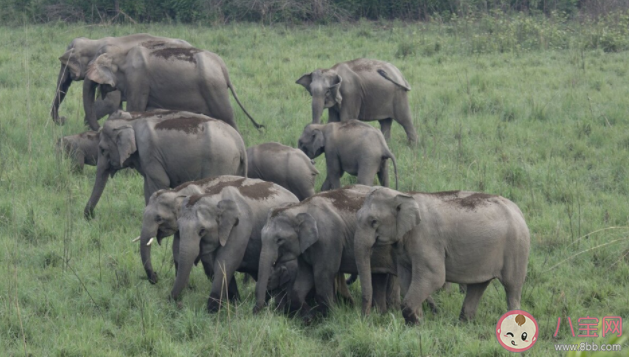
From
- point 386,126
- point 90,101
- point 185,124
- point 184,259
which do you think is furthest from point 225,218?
point 386,126

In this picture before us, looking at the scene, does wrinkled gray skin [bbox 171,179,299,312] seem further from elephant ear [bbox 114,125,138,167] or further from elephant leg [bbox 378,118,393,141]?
elephant leg [bbox 378,118,393,141]

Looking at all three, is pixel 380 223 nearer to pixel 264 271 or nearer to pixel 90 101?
pixel 264 271

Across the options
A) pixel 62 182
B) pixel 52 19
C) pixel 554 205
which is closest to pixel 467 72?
pixel 554 205

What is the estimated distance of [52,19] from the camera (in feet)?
62.1

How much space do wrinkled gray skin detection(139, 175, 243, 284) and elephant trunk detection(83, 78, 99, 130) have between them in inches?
159

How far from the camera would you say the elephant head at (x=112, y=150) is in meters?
8.16

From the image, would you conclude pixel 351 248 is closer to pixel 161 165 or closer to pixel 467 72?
pixel 161 165

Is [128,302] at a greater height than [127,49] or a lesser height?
lesser

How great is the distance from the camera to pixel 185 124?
323 inches

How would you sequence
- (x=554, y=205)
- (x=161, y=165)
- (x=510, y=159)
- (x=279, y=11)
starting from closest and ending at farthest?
1. (x=161, y=165)
2. (x=554, y=205)
3. (x=510, y=159)
4. (x=279, y=11)

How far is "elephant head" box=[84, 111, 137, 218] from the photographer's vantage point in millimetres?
8164

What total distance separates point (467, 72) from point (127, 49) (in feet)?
18.0

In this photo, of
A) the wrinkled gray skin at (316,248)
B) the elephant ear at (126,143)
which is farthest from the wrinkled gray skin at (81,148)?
the wrinkled gray skin at (316,248)

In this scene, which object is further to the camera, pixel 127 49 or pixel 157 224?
pixel 127 49
